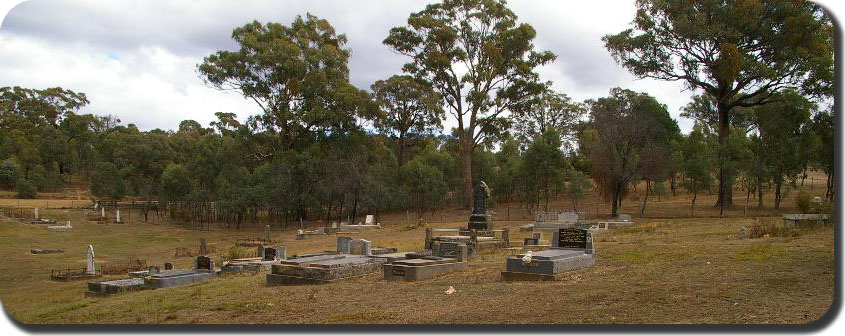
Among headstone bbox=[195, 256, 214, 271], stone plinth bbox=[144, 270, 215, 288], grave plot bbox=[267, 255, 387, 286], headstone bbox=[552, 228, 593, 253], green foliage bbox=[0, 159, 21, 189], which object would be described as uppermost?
green foliage bbox=[0, 159, 21, 189]

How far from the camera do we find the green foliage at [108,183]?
54.5 metres

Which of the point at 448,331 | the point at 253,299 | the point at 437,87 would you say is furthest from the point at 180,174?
the point at 448,331

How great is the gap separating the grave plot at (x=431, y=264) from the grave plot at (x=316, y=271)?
76 cm

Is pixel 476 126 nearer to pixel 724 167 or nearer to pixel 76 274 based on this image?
pixel 724 167

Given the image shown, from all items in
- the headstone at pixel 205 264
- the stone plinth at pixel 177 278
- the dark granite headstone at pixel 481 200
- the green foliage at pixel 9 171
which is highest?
the green foliage at pixel 9 171

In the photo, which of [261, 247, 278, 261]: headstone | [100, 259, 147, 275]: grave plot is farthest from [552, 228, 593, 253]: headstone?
[100, 259, 147, 275]: grave plot

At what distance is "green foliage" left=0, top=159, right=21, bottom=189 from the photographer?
58.4 metres

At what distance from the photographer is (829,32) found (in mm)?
30516

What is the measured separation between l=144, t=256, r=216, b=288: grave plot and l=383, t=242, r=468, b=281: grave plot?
18.4 feet

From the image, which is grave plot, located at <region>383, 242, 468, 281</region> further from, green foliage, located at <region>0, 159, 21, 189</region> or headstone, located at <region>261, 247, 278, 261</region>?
green foliage, located at <region>0, 159, 21, 189</region>

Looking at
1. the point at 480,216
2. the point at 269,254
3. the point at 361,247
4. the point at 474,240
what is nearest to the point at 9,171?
the point at 269,254

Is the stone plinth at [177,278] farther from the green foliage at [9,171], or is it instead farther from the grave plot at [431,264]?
the green foliage at [9,171]

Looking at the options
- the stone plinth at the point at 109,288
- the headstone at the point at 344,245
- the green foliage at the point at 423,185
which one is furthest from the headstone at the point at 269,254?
the green foliage at the point at 423,185

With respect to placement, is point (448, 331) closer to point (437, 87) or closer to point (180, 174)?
point (437, 87)
